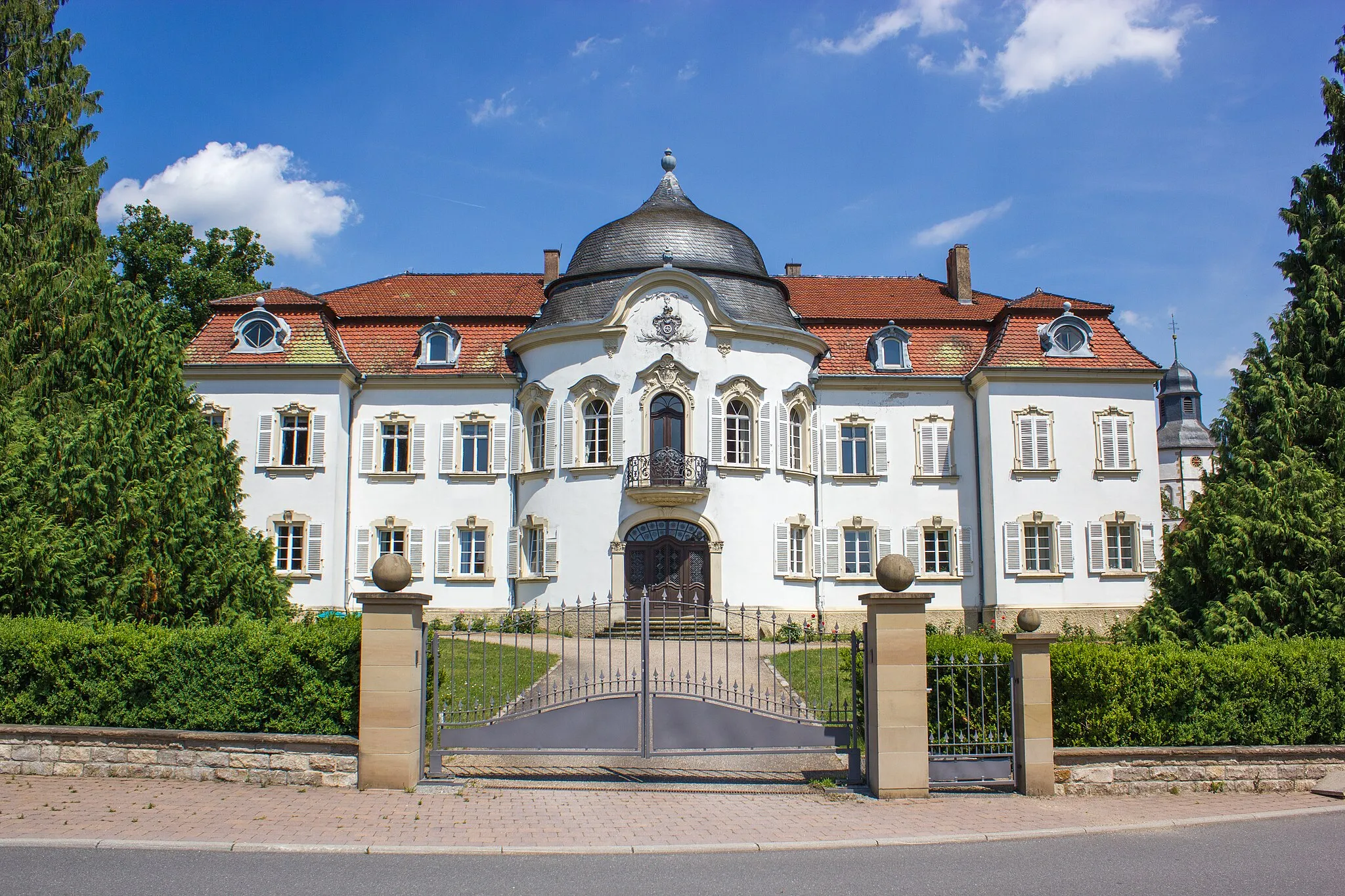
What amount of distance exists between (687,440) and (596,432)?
240 cm

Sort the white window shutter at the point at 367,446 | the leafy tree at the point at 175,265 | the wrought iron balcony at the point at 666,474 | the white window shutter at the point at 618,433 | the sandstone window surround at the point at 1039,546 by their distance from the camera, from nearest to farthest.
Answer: the wrought iron balcony at the point at 666,474 < the white window shutter at the point at 618,433 < the sandstone window surround at the point at 1039,546 < the white window shutter at the point at 367,446 < the leafy tree at the point at 175,265

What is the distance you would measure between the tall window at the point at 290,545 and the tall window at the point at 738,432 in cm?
1133

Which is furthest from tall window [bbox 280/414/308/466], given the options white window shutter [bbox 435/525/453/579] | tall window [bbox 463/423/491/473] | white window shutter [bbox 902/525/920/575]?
white window shutter [bbox 902/525/920/575]

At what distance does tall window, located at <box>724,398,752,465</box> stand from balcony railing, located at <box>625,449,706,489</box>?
98 centimetres

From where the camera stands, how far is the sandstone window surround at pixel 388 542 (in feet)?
92.7

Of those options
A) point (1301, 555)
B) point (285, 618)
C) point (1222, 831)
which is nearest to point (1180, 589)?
point (1301, 555)

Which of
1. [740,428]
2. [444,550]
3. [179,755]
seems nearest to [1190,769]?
[179,755]

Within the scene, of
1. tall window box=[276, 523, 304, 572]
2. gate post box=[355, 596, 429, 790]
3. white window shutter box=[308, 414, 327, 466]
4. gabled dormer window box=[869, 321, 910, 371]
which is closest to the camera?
gate post box=[355, 596, 429, 790]

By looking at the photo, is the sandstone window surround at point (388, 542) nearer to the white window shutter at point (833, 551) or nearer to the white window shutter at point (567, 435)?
the white window shutter at point (567, 435)

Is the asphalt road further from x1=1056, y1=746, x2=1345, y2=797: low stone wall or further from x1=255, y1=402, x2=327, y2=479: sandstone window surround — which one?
x1=255, y1=402, x2=327, y2=479: sandstone window surround

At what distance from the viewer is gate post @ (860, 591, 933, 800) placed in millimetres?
10445

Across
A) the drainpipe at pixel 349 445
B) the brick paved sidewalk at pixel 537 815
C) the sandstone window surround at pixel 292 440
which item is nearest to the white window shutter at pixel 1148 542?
the brick paved sidewalk at pixel 537 815

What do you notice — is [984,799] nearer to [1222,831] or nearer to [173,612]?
[1222,831]

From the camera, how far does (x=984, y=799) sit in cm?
1034
